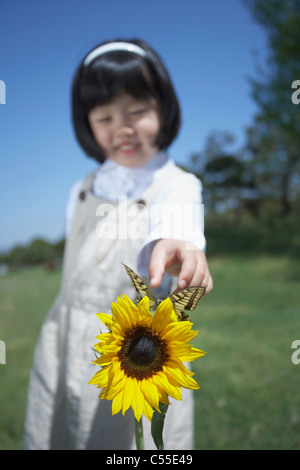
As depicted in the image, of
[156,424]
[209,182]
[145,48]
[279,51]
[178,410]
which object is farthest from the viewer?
[209,182]

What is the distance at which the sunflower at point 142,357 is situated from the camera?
533 millimetres

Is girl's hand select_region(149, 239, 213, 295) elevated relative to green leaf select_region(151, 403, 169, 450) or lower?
elevated

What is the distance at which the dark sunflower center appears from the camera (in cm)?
54

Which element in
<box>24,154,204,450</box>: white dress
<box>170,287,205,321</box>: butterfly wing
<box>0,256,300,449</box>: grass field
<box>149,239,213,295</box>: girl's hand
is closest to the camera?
<box>170,287,205,321</box>: butterfly wing

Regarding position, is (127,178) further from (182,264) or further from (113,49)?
(182,264)

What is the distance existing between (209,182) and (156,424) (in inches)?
499

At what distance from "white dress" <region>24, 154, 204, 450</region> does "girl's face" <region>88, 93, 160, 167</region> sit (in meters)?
0.08

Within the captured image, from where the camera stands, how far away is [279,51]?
25.1ft

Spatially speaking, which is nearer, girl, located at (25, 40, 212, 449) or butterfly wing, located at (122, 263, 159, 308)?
butterfly wing, located at (122, 263, 159, 308)

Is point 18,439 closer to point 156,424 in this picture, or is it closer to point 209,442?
point 209,442

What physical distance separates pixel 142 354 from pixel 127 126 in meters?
0.77

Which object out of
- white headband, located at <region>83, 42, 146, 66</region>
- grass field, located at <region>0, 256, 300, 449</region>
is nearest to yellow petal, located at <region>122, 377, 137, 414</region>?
white headband, located at <region>83, 42, 146, 66</region>

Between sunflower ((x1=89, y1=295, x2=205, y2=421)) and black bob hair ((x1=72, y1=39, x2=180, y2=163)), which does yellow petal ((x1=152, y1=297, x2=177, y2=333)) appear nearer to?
sunflower ((x1=89, y1=295, x2=205, y2=421))

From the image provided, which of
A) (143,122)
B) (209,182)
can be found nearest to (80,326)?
(143,122)
